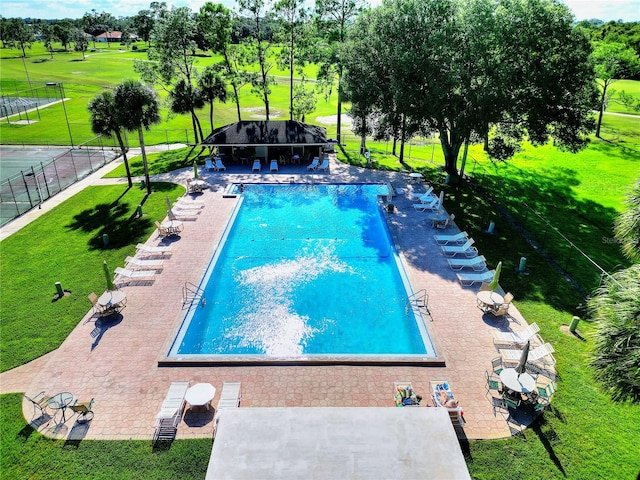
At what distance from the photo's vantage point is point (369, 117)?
112 ft

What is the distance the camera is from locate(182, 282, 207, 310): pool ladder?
16.7m

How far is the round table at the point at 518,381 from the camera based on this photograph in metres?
12.1

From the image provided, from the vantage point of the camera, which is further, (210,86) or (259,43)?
(259,43)

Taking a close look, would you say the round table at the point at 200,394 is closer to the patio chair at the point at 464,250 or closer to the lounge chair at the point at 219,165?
the patio chair at the point at 464,250

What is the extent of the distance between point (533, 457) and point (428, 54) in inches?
871

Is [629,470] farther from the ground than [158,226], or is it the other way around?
[158,226]

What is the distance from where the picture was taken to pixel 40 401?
11969 mm

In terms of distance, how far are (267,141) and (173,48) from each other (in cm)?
1266

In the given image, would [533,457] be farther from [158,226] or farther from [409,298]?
[158,226]

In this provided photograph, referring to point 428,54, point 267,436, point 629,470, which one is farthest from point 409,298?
point 428,54

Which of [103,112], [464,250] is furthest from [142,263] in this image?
[464,250]

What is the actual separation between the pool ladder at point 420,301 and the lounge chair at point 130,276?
36.9 feet

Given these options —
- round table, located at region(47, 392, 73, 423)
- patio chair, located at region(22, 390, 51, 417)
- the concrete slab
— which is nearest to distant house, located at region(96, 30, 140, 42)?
A: patio chair, located at region(22, 390, 51, 417)

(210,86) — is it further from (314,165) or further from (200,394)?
(200,394)
